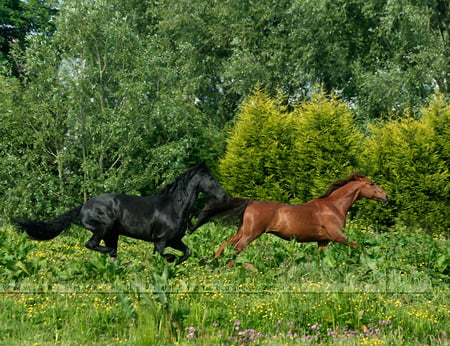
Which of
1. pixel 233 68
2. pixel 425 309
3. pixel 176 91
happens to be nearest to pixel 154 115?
pixel 176 91

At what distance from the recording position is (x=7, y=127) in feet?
73.6

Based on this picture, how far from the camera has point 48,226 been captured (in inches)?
390

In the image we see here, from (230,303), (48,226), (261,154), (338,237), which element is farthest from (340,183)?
(261,154)

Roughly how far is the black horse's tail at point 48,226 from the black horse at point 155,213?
0.06 m

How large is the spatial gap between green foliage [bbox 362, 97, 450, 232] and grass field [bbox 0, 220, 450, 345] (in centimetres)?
1041

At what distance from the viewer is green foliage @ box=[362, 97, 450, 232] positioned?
1883 cm

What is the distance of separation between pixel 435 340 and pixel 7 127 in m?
20.2

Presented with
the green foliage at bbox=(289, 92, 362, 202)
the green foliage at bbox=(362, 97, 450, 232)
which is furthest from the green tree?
the green foliage at bbox=(362, 97, 450, 232)

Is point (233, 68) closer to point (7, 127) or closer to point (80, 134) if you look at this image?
point (80, 134)

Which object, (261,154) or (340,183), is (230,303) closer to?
(340,183)

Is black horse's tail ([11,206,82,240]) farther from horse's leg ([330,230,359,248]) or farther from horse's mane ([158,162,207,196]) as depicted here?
horse's leg ([330,230,359,248])

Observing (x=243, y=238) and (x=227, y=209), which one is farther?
(x=227, y=209)

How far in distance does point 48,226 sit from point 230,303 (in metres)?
4.57

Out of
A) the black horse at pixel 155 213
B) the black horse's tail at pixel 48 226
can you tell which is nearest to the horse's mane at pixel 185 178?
the black horse at pixel 155 213
